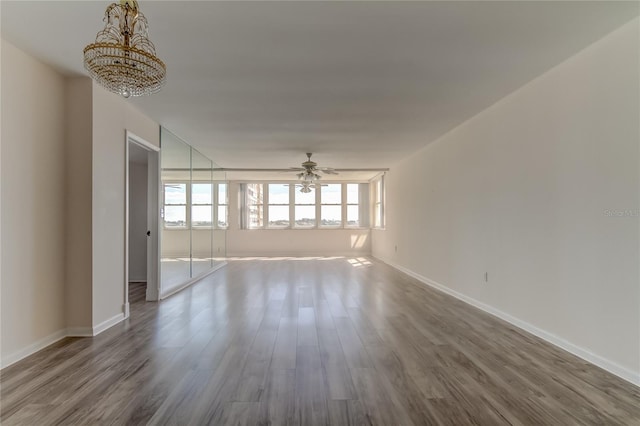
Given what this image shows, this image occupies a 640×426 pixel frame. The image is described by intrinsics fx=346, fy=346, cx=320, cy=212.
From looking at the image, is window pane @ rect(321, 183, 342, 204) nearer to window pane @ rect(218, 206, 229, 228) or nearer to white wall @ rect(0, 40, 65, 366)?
window pane @ rect(218, 206, 229, 228)

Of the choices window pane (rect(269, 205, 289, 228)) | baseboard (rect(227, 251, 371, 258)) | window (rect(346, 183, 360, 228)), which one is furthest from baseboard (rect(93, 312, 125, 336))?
window (rect(346, 183, 360, 228))

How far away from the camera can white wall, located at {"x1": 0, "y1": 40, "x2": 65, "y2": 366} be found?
2.69 m

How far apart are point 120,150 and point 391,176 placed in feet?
20.3

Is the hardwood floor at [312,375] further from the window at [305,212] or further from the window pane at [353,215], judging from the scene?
the window pane at [353,215]

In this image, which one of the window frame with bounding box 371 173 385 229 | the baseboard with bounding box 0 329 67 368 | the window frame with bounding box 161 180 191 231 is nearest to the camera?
the baseboard with bounding box 0 329 67 368

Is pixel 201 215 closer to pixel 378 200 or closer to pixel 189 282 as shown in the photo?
pixel 189 282

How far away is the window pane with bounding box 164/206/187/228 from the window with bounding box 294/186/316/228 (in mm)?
5693

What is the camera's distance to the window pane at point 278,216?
37.0 ft

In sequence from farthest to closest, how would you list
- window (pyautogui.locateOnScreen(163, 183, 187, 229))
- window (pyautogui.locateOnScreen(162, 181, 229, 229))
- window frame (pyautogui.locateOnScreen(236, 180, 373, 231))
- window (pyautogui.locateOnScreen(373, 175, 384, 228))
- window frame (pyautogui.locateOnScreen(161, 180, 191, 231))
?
window frame (pyautogui.locateOnScreen(236, 180, 373, 231)) < window (pyautogui.locateOnScreen(373, 175, 384, 228)) < window (pyautogui.locateOnScreen(162, 181, 229, 229)) < window (pyautogui.locateOnScreen(163, 183, 187, 229)) < window frame (pyautogui.locateOnScreen(161, 180, 191, 231))

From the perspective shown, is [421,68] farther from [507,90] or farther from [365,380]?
[365,380]

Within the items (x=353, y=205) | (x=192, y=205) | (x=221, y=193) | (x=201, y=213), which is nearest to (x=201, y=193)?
(x=201, y=213)

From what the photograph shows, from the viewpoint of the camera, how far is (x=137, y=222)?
666 centimetres

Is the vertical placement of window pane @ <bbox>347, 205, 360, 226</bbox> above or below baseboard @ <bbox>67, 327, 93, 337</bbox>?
above

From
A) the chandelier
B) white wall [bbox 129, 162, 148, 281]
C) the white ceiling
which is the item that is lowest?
white wall [bbox 129, 162, 148, 281]
